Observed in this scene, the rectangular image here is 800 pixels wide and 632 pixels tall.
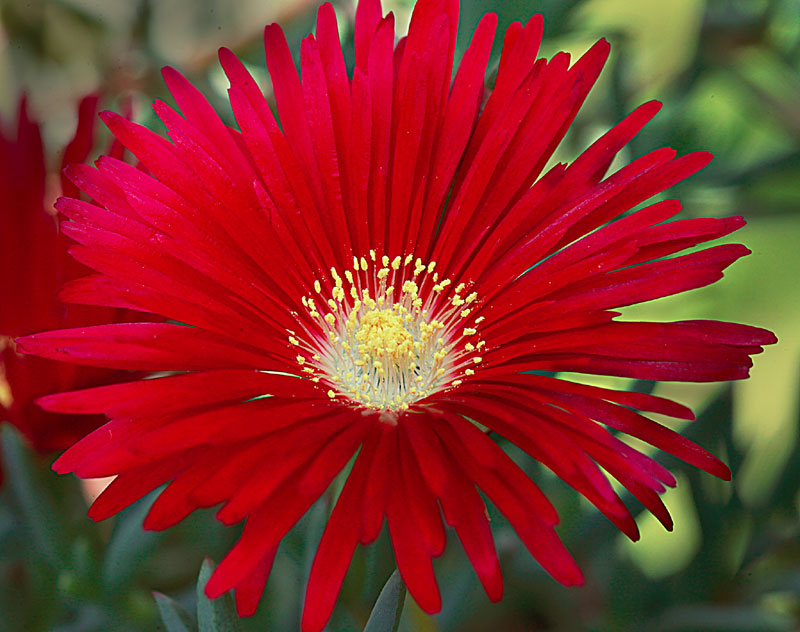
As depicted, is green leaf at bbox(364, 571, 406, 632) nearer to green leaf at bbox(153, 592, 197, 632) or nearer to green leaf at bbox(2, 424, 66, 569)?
green leaf at bbox(153, 592, 197, 632)

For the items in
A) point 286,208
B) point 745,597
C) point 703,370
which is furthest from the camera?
point 745,597

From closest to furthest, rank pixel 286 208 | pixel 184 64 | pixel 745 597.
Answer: pixel 286 208, pixel 745 597, pixel 184 64

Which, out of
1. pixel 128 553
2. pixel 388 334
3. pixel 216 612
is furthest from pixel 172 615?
pixel 388 334

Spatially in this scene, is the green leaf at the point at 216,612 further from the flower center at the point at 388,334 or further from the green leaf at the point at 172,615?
the flower center at the point at 388,334

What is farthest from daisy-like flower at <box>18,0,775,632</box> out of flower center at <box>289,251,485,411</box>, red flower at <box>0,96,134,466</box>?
red flower at <box>0,96,134,466</box>

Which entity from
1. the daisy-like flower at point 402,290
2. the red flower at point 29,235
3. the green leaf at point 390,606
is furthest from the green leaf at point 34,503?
the green leaf at point 390,606

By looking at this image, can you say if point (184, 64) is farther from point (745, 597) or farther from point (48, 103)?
point (745, 597)

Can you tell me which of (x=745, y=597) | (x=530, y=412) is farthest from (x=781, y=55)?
(x=530, y=412)

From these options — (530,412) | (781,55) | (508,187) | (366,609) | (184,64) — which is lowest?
(366,609)
